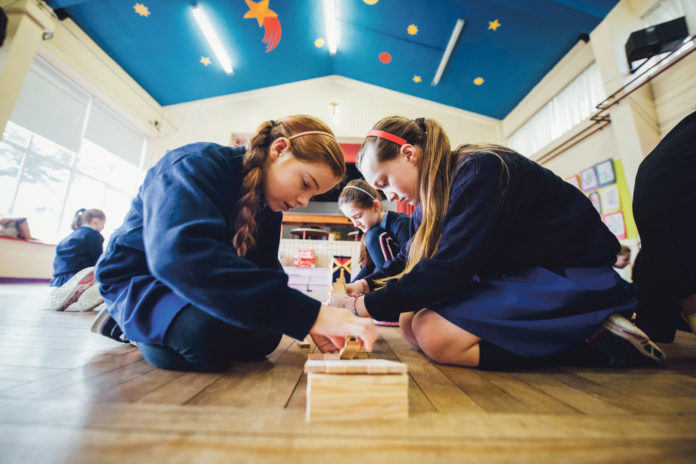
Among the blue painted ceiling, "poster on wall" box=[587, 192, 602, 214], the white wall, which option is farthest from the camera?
the white wall

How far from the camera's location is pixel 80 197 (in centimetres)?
411

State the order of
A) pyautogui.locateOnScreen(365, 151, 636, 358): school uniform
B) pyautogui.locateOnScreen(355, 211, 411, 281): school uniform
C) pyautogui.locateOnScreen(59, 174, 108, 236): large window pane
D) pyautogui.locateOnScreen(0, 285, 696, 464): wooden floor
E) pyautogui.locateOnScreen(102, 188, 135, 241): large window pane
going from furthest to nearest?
pyautogui.locateOnScreen(102, 188, 135, 241): large window pane → pyautogui.locateOnScreen(59, 174, 108, 236): large window pane → pyautogui.locateOnScreen(355, 211, 411, 281): school uniform → pyautogui.locateOnScreen(365, 151, 636, 358): school uniform → pyautogui.locateOnScreen(0, 285, 696, 464): wooden floor

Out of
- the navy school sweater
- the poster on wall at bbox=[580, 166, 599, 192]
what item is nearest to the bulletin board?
the poster on wall at bbox=[580, 166, 599, 192]

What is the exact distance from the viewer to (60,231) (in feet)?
12.7

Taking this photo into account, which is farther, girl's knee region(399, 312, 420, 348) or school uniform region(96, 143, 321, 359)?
girl's knee region(399, 312, 420, 348)

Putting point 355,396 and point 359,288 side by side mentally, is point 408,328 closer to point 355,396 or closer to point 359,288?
point 359,288

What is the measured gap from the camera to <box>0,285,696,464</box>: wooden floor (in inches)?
13.9

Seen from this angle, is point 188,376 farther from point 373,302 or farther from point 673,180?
point 673,180

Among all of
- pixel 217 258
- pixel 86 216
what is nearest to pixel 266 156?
pixel 217 258

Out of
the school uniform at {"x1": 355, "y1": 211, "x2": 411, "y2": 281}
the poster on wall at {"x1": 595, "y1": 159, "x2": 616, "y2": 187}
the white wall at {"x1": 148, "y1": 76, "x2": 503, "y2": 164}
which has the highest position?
the white wall at {"x1": 148, "y1": 76, "x2": 503, "y2": 164}

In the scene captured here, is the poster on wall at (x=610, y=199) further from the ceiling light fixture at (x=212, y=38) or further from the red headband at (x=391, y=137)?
the ceiling light fixture at (x=212, y=38)

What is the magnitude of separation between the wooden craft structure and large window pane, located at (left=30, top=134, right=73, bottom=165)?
4826mm

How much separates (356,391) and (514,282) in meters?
0.62

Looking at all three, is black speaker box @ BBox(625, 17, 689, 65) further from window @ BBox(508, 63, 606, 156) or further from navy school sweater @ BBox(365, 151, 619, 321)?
navy school sweater @ BBox(365, 151, 619, 321)
